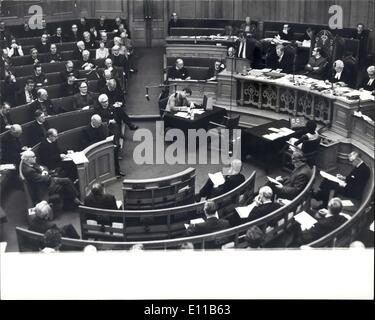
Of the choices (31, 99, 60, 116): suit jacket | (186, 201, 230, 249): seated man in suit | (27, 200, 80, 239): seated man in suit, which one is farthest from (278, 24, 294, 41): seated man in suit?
(27, 200, 80, 239): seated man in suit

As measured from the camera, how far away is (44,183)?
9633 mm

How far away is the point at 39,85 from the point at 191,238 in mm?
6671

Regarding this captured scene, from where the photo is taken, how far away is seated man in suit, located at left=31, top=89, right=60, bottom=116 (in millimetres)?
11797

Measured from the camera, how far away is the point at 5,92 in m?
12.7

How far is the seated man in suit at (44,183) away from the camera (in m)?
9.53

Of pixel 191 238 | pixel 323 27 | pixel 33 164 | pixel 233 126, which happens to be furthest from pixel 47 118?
pixel 323 27

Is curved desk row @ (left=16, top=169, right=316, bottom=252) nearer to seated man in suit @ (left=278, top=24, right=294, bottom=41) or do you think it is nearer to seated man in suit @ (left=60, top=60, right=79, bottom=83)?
seated man in suit @ (left=60, top=60, right=79, bottom=83)

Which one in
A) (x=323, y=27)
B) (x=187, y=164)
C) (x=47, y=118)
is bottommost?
(x=187, y=164)

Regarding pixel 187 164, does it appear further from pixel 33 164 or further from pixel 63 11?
pixel 63 11

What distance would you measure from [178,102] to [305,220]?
16.2 feet

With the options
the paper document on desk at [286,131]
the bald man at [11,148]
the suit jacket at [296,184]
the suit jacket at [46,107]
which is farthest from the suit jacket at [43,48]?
the suit jacket at [296,184]

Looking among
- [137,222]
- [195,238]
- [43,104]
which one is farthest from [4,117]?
[195,238]

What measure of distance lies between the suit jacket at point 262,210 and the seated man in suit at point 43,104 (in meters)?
5.11
